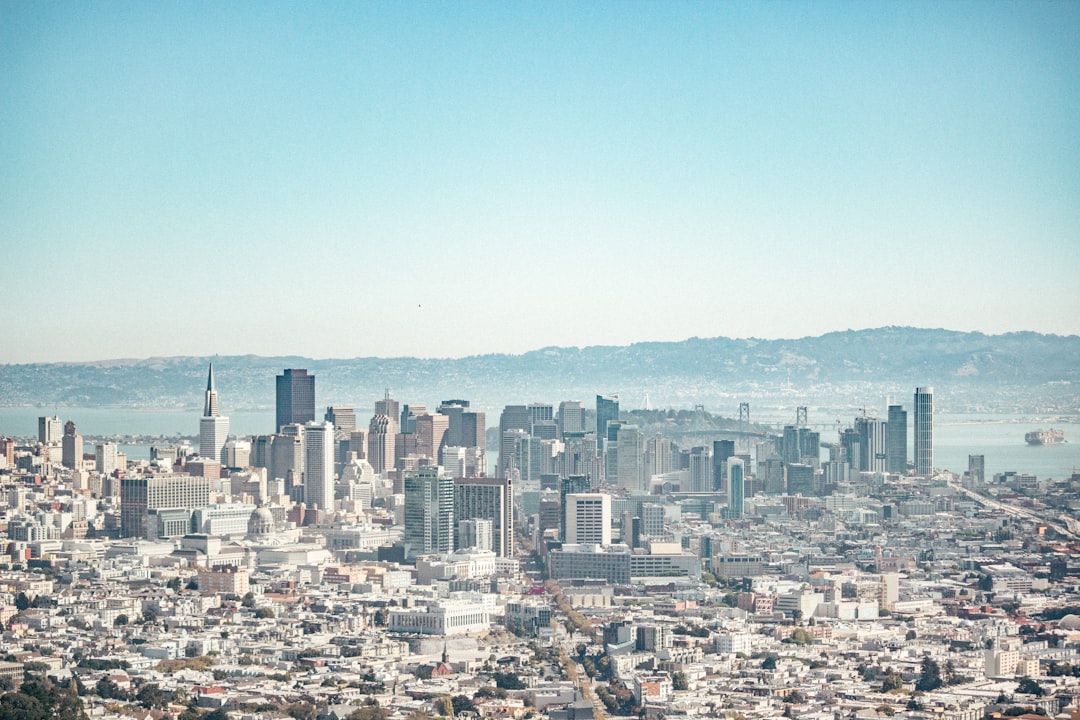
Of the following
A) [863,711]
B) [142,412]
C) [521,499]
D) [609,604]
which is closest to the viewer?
[863,711]

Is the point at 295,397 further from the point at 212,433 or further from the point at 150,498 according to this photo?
the point at 150,498

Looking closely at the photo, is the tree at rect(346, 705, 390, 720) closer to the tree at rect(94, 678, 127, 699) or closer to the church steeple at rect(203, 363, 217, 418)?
the tree at rect(94, 678, 127, 699)

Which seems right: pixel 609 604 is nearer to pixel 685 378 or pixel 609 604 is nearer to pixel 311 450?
pixel 311 450

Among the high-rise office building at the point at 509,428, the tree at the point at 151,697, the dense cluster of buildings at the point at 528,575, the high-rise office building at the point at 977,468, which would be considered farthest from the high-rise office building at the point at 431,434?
the tree at the point at 151,697

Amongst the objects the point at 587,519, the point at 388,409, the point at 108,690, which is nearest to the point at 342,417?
the point at 388,409

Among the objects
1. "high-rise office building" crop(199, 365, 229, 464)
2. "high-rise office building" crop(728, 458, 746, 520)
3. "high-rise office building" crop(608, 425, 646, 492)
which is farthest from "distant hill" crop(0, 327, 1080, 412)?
"high-rise office building" crop(608, 425, 646, 492)

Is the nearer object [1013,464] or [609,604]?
[609,604]

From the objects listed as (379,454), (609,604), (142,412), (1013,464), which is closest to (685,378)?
(142,412)
